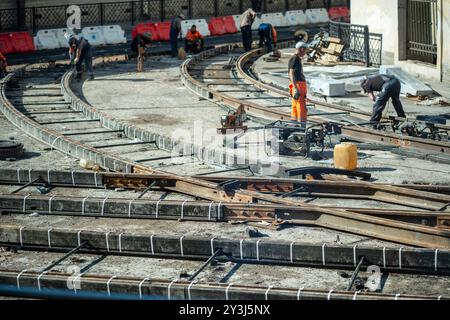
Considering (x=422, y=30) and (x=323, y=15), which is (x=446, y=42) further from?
(x=323, y=15)

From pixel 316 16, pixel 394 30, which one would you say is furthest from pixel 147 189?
pixel 316 16

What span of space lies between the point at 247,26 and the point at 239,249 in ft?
72.3

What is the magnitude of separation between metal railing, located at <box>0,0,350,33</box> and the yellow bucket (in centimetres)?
2427

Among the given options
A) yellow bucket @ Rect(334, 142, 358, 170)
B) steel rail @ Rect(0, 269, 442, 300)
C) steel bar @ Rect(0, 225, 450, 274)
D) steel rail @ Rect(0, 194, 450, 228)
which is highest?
yellow bucket @ Rect(334, 142, 358, 170)

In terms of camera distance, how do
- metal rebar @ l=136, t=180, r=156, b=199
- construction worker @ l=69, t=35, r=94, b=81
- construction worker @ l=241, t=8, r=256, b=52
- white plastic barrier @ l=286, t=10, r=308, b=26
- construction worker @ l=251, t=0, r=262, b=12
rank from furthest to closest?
white plastic barrier @ l=286, t=10, r=308, b=26 < construction worker @ l=251, t=0, r=262, b=12 < construction worker @ l=241, t=8, r=256, b=52 < construction worker @ l=69, t=35, r=94, b=81 < metal rebar @ l=136, t=180, r=156, b=199

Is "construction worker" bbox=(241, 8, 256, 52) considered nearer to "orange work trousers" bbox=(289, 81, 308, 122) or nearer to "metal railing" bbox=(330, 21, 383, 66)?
"metal railing" bbox=(330, 21, 383, 66)

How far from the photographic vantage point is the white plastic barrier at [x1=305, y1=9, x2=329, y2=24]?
44969 mm

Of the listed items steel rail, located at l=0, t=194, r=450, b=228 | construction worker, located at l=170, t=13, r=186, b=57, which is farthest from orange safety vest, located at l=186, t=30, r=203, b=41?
steel rail, located at l=0, t=194, r=450, b=228

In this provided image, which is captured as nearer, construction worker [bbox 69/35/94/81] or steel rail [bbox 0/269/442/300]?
steel rail [bbox 0/269/442/300]

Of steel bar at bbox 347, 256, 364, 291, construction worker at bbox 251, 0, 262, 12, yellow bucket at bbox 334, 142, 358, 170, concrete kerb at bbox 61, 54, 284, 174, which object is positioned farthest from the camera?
construction worker at bbox 251, 0, 262, 12

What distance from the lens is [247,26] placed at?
113 feet

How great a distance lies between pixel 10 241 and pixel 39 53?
2280 cm

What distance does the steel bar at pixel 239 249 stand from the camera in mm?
12344

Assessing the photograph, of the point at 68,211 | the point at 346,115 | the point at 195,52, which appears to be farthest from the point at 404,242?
the point at 195,52
